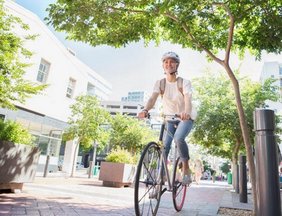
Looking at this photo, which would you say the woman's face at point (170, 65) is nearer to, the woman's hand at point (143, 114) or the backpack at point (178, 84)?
the backpack at point (178, 84)

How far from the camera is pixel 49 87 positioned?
73.3 ft

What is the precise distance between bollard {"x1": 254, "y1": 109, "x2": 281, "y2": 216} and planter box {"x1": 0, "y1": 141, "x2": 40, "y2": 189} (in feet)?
15.4

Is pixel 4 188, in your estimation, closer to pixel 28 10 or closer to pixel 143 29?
pixel 143 29

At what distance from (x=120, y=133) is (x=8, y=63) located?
89.4 feet

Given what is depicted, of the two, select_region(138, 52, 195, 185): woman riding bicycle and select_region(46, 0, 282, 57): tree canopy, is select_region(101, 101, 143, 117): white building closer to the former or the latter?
select_region(46, 0, 282, 57): tree canopy

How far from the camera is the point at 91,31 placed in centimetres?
698

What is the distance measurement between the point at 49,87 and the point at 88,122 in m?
4.37

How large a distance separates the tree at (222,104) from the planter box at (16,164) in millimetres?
11742

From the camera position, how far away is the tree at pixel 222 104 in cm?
1589

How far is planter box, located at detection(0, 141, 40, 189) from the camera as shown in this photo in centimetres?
546

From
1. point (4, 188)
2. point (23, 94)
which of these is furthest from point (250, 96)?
point (4, 188)

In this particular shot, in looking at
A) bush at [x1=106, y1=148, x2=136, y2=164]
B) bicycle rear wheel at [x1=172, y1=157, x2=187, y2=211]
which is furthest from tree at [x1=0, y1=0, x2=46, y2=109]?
bush at [x1=106, y1=148, x2=136, y2=164]

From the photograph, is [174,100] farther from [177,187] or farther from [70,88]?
[70,88]

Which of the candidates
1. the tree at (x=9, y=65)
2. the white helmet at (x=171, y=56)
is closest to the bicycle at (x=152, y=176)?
the white helmet at (x=171, y=56)
